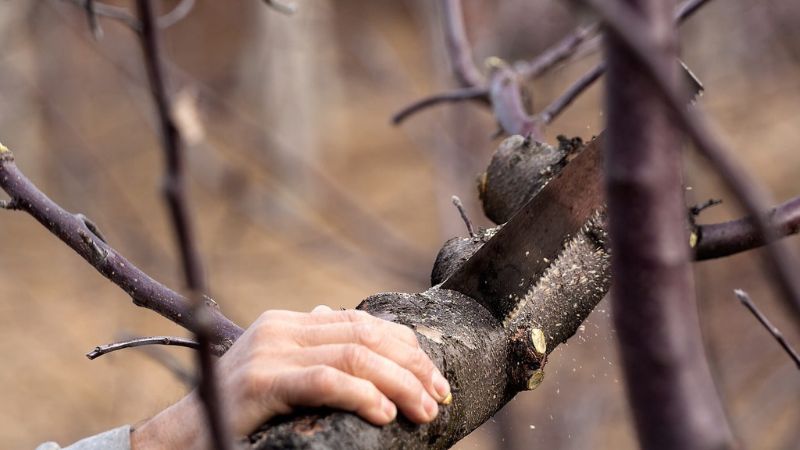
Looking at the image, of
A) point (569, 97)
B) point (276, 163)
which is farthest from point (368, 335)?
point (276, 163)

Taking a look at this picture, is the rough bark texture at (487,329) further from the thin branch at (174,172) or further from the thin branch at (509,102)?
the thin branch at (509,102)

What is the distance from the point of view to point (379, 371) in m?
0.74

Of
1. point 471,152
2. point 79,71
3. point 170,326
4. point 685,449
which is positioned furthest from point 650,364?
point 79,71

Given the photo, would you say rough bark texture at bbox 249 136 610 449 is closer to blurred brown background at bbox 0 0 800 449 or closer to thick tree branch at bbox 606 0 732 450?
thick tree branch at bbox 606 0 732 450

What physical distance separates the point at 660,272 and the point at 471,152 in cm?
264

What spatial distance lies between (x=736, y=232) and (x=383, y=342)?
42 cm

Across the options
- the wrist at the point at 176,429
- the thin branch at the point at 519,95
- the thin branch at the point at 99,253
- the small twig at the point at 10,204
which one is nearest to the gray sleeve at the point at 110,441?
the wrist at the point at 176,429

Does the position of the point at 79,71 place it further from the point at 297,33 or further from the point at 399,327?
the point at 399,327

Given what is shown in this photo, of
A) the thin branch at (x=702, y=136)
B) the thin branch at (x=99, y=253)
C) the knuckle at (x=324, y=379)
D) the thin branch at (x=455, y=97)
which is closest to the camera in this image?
the thin branch at (x=702, y=136)

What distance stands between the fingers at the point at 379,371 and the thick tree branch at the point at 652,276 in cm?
33

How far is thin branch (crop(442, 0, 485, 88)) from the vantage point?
1809 mm

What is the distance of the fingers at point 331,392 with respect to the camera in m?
0.72

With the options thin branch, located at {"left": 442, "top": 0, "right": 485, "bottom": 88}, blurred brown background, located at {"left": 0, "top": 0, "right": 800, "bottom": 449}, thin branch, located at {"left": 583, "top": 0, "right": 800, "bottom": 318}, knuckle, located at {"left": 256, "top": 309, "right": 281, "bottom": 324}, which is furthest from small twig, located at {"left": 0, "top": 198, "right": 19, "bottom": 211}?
blurred brown background, located at {"left": 0, "top": 0, "right": 800, "bottom": 449}

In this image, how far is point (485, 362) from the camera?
2.83 feet
